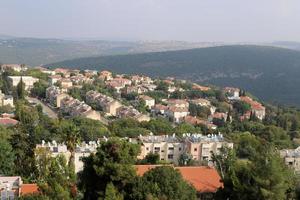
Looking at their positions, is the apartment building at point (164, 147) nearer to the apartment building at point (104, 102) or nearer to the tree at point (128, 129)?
the tree at point (128, 129)

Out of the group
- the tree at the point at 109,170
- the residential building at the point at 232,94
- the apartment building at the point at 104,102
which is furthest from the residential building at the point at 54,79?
the tree at the point at 109,170

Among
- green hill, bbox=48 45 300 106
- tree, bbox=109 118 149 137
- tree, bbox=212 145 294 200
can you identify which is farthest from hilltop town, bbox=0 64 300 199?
green hill, bbox=48 45 300 106

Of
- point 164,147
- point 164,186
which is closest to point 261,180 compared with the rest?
point 164,186

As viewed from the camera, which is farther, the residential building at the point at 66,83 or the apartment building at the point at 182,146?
the residential building at the point at 66,83

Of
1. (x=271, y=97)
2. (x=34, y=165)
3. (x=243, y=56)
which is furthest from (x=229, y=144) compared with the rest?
(x=243, y=56)

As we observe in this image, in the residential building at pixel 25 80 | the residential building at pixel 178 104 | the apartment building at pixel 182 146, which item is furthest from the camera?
the residential building at pixel 25 80

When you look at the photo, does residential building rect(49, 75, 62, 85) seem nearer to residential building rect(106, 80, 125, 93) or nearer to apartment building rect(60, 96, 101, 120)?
residential building rect(106, 80, 125, 93)
